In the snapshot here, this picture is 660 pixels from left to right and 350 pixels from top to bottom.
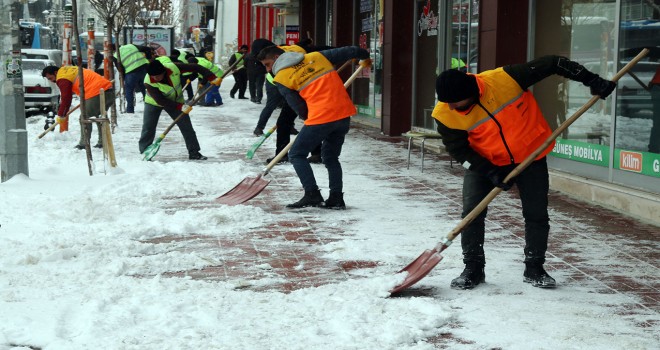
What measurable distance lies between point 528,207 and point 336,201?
3557 mm

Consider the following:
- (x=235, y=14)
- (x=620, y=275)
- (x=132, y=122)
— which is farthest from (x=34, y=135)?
(x=235, y=14)

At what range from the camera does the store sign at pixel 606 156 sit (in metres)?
9.25

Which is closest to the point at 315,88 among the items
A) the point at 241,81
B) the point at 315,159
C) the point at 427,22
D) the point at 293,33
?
the point at 315,159

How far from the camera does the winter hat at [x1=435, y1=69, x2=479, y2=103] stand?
18.9 feet

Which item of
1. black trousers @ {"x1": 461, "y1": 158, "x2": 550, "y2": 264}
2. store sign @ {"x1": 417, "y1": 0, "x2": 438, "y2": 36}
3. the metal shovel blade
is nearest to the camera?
black trousers @ {"x1": 461, "y1": 158, "x2": 550, "y2": 264}

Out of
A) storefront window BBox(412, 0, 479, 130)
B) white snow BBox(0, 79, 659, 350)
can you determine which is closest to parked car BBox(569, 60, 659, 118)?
white snow BBox(0, 79, 659, 350)

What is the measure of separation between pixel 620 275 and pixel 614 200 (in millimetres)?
2933

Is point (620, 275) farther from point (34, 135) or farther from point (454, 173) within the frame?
point (34, 135)

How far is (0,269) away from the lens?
651cm

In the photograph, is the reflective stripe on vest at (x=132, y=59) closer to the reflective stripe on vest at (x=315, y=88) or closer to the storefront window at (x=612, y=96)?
the storefront window at (x=612, y=96)

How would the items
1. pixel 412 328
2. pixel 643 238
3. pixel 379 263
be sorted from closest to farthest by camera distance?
pixel 412 328 → pixel 379 263 → pixel 643 238

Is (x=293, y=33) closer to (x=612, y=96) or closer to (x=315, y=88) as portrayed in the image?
(x=612, y=96)

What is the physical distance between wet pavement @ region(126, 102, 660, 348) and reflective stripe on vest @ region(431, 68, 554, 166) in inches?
36.9

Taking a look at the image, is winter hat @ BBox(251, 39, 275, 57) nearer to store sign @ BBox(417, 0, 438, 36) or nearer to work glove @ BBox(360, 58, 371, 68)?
work glove @ BBox(360, 58, 371, 68)
